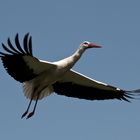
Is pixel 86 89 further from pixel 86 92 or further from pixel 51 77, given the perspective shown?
pixel 51 77

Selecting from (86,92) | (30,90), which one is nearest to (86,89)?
(86,92)

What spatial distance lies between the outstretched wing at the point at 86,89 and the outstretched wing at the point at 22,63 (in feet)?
4.05

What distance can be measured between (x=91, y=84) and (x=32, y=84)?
1.67 metres

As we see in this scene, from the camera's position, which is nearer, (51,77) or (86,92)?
(51,77)

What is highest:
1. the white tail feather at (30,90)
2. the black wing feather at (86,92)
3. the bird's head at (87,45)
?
the bird's head at (87,45)

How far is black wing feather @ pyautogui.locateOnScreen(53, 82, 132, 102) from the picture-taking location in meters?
22.5

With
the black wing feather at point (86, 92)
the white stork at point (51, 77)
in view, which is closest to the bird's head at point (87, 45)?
the white stork at point (51, 77)

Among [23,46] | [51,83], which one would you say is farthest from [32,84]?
[23,46]

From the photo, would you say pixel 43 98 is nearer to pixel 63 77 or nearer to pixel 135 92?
pixel 63 77

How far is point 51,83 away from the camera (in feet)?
70.0

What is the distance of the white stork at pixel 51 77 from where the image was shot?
67.1 ft

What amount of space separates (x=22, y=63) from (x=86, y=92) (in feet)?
7.98

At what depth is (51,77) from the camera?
21078 mm

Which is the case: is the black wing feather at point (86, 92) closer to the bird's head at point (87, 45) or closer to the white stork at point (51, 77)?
the white stork at point (51, 77)
